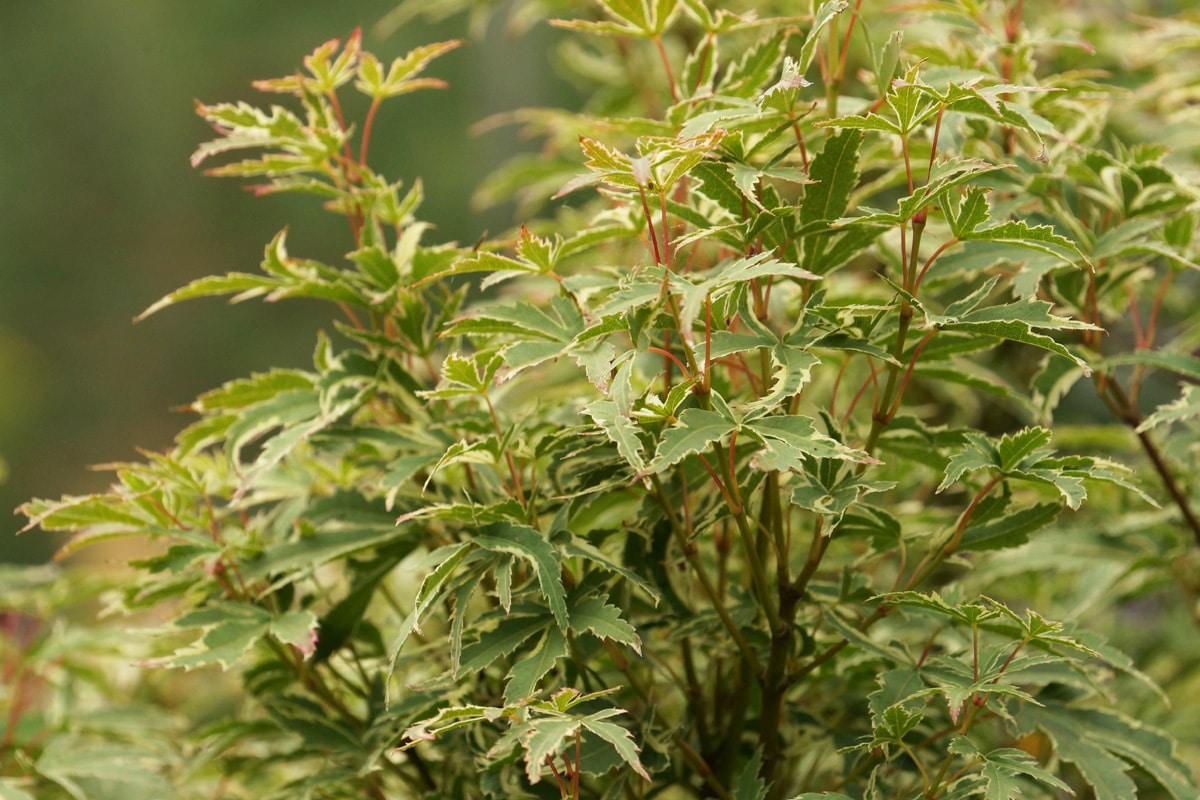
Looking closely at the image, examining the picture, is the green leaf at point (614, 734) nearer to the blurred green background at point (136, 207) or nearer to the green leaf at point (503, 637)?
the green leaf at point (503, 637)

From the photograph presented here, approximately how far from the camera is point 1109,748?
520mm

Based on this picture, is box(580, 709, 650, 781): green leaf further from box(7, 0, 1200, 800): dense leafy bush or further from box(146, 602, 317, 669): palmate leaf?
box(146, 602, 317, 669): palmate leaf

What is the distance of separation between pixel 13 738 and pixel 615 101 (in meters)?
0.78

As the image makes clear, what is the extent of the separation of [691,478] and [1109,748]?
24 centimetres

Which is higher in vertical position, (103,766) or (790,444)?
(790,444)

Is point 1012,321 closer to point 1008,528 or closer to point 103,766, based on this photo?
point 1008,528

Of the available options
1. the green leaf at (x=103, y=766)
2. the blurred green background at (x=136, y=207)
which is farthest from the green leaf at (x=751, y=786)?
the blurred green background at (x=136, y=207)

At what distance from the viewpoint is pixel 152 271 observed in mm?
3475

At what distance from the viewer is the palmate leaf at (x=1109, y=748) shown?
0.50 meters

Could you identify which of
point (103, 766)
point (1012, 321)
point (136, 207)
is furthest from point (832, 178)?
point (136, 207)

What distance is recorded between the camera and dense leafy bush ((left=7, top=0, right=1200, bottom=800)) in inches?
17.1

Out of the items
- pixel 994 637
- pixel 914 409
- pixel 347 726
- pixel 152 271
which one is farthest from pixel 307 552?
pixel 152 271

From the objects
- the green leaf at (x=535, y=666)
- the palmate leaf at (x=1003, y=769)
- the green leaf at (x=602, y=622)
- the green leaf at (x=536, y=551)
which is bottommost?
the palmate leaf at (x=1003, y=769)

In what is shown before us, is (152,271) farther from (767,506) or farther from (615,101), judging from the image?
(767,506)
